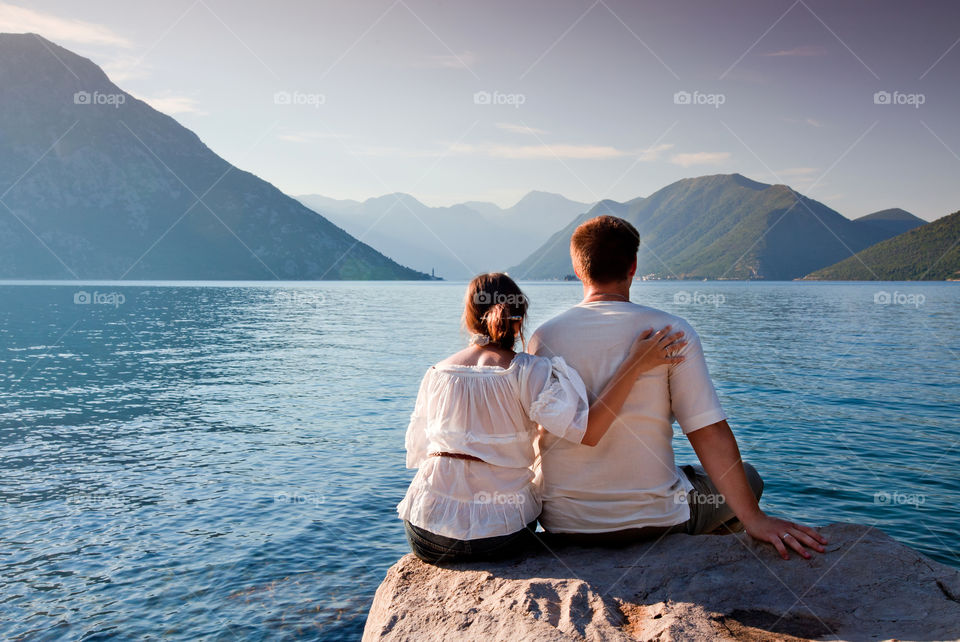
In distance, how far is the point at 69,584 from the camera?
799 cm

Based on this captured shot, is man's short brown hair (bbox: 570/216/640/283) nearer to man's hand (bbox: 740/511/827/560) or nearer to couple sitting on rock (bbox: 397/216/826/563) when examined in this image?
couple sitting on rock (bbox: 397/216/826/563)

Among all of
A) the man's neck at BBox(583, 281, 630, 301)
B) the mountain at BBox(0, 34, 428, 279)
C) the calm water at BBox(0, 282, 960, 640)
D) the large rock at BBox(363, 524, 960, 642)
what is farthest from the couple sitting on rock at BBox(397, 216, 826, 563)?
the mountain at BBox(0, 34, 428, 279)

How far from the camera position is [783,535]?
429 cm

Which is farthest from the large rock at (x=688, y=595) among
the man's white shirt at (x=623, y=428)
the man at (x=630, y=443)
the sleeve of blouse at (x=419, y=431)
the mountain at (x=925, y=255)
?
the mountain at (x=925, y=255)

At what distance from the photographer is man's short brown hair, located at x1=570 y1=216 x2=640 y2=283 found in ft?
14.4

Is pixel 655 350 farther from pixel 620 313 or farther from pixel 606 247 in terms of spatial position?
pixel 606 247

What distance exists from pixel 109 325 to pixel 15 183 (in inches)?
6189

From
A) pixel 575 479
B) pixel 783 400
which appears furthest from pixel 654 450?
pixel 783 400

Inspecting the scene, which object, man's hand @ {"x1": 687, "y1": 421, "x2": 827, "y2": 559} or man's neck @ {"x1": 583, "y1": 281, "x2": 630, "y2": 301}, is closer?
man's hand @ {"x1": 687, "y1": 421, "x2": 827, "y2": 559}

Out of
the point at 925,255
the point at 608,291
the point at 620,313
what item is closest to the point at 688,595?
the point at 620,313

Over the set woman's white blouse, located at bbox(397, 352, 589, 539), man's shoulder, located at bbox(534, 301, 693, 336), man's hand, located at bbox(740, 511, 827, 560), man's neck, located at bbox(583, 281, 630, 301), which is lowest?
man's hand, located at bbox(740, 511, 827, 560)

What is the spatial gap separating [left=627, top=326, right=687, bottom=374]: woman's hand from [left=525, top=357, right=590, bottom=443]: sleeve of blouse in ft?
1.28

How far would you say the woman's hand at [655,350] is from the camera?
418 cm

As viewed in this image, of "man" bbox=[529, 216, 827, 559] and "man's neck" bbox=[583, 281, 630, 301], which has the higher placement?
"man's neck" bbox=[583, 281, 630, 301]
